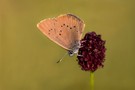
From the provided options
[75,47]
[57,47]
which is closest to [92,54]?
[75,47]

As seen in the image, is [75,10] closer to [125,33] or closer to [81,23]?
[125,33]

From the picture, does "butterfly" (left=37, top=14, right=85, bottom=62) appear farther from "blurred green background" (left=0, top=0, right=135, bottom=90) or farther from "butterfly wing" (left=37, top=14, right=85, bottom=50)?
"blurred green background" (left=0, top=0, right=135, bottom=90)

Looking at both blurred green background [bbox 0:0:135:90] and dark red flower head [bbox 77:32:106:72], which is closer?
dark red flower head [bbox 77:32:106:72]

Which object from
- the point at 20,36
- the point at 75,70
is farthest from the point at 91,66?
the point at 20,36

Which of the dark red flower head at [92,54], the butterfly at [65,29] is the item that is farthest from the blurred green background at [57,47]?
the dark red flower head at [92,54]

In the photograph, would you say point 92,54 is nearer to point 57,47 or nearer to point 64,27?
point 64,27

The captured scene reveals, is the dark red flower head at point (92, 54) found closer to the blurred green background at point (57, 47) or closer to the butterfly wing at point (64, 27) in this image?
the butterfly wing at point (64, 27)

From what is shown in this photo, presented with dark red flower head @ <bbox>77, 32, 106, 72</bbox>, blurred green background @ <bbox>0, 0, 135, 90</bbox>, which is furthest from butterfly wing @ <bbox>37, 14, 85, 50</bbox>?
blurred green background @ <bbox>0, 0, 135, 90</bbox>
